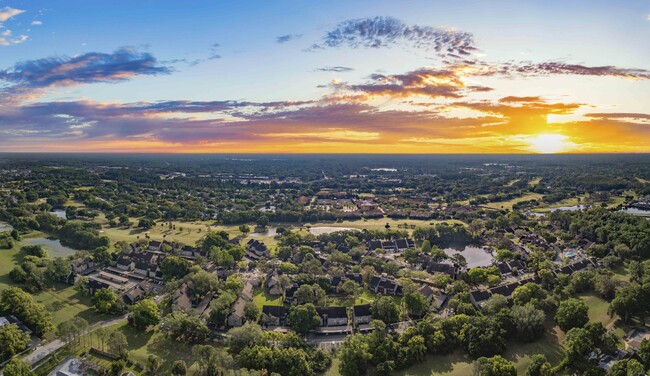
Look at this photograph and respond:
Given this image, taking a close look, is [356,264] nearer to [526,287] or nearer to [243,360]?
[526,287]

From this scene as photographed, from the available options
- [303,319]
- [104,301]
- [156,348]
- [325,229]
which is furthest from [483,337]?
[325,229]

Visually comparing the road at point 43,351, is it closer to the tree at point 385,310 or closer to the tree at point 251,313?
the tree at point 251,313

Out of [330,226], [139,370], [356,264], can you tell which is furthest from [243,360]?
[330,226]


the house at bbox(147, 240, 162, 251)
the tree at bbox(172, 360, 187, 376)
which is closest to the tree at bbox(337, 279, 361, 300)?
the tree at bbox(172, 360, 187, 376)

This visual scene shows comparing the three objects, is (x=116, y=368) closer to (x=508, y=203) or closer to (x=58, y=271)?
(x=58, y=271)

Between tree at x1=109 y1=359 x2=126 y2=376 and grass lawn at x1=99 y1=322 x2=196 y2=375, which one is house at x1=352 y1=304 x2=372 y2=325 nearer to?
grass lawn at x1=99 y1=322 x2=196 y2=375

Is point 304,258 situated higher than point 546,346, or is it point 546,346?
point 304,258

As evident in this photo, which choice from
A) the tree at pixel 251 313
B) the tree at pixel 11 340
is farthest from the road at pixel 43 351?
the tree at pixel 251 313
